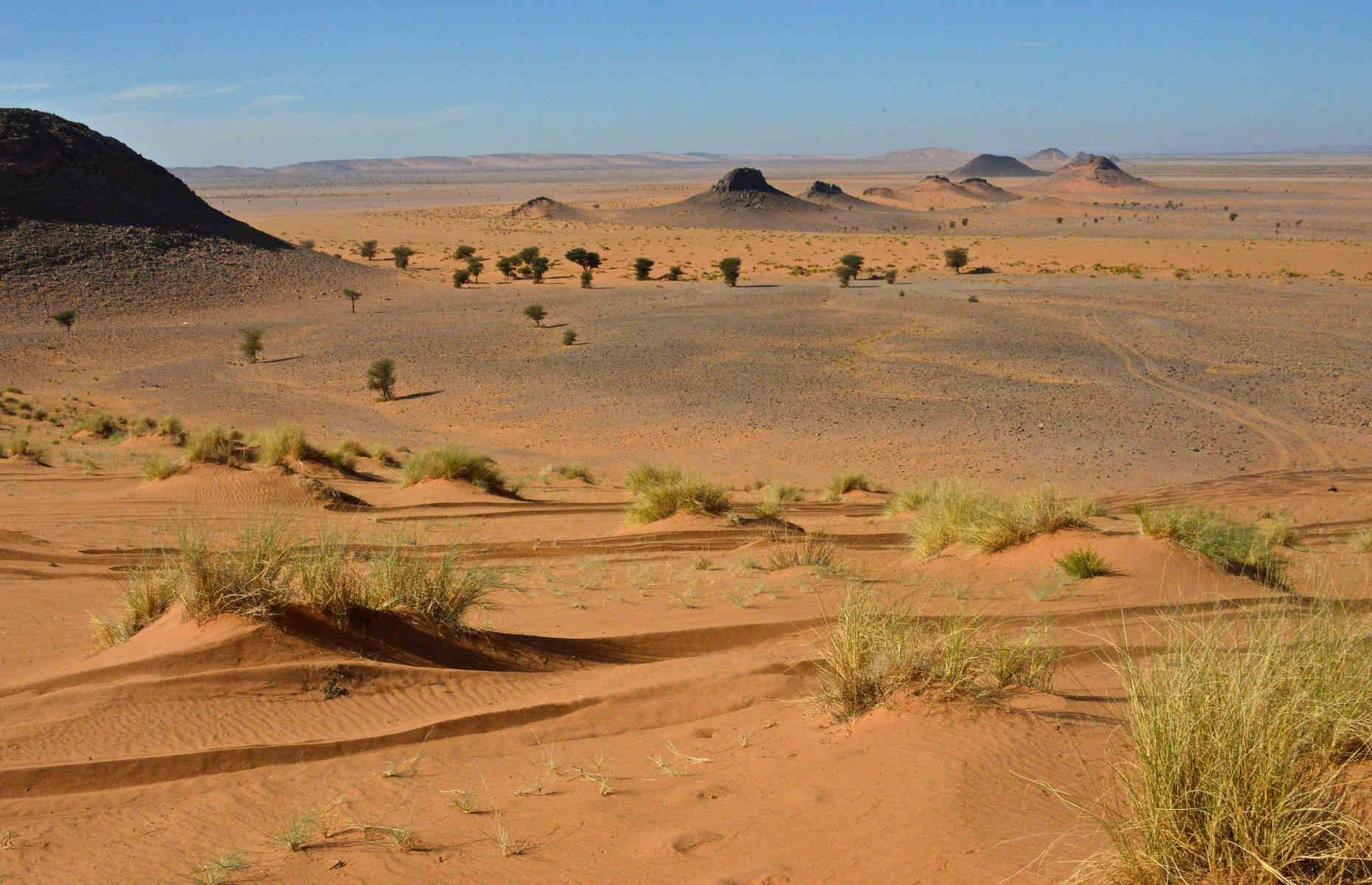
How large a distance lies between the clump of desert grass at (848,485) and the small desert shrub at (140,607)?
12.3 metres

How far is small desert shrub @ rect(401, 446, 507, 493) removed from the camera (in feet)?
57.8

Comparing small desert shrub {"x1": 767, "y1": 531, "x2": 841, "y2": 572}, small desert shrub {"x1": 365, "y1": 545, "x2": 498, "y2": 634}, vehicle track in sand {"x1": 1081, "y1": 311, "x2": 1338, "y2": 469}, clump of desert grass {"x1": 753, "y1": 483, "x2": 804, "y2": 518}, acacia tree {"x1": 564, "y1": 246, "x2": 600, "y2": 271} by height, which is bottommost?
vehicle track in sand {"x1": 1081, "y1": 311, "x2": 1338, "y2": 469}

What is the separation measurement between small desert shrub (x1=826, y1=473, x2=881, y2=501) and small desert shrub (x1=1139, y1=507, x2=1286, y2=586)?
25.1 feet

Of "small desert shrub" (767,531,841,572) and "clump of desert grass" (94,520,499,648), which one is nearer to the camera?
"clump of desert grass" (94,520,499,648)

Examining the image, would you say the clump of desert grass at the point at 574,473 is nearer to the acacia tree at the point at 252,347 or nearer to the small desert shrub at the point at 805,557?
the small desert shrub at the point at 805,557

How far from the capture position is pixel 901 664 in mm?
6105

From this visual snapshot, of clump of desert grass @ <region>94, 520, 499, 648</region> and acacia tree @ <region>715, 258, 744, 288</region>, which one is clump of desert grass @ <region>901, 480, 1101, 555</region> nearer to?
clump of desert grass @ <region>94, 520, 499, 648</region>

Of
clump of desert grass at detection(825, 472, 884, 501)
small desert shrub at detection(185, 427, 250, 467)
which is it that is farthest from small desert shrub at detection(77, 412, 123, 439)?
clump of desert grass at detection(825, 472, 884, 501)

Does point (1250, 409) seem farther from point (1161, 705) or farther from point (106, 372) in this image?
point (106, 372)

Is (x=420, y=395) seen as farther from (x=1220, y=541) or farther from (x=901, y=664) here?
(x=901, y=664)

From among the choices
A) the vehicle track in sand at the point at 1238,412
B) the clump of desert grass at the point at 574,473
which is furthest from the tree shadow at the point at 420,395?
the vehicle track in sand at the point at 1238,412

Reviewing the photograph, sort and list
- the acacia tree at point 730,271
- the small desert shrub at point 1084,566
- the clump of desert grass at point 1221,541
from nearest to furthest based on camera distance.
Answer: the small desert shrub at point 1084,566 → the clump of desert grass at point 1221,541 → the acacia tree at point 730,271

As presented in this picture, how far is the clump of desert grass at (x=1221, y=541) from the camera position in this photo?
1066 centimetres

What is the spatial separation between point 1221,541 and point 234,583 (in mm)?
A: 8758
